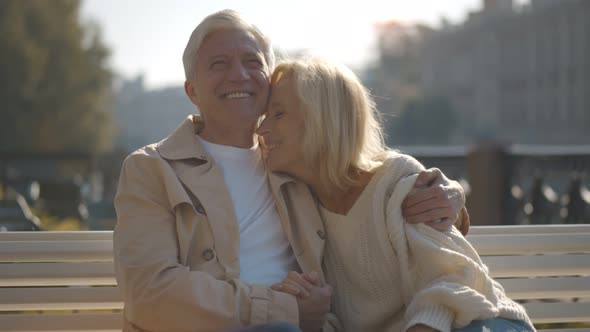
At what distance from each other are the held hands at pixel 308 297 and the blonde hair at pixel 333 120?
349 millimetres

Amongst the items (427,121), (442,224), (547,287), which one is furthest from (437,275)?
(427,121)

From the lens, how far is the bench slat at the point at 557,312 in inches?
141

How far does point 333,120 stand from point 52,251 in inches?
44.5

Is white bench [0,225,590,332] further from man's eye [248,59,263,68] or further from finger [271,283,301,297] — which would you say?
man's eye [248,59,263,68]

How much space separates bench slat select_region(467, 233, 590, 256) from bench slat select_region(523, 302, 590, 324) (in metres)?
0.20

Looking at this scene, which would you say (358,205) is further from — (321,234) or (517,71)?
(517,71)

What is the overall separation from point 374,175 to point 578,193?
14.1ft

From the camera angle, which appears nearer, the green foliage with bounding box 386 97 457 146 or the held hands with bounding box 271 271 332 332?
the held hands with bounding box 271 271 332 332

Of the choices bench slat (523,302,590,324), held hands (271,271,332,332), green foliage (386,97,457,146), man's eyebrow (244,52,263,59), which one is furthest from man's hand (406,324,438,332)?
green foliage (386,97,457,146)

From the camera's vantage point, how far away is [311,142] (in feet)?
10.2

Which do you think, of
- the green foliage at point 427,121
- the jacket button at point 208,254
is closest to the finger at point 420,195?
the jacket button at point 208,254

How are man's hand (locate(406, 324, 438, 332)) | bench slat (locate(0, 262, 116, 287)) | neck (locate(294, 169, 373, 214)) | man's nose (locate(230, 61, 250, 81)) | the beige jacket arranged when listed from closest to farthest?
1. man's hand (locate(406, 324, 438, 332))
2. the beige jacket
3. neck (locate(294, 169, 373, 214))
4. man's nose (locate(230, 61, 250, 81))
5. bench slat (locate(0, 262, 116, 287))

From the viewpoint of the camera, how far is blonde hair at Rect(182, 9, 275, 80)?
Result: 10.8 feet

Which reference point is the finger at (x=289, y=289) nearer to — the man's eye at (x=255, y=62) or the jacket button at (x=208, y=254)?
the jacket button at (x=208, y=254)
